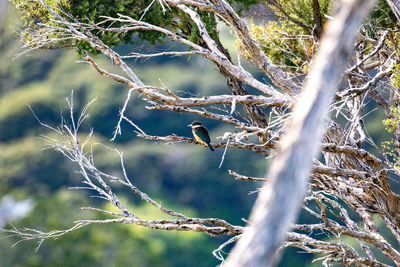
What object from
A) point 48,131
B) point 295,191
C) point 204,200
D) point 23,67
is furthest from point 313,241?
point 23,67

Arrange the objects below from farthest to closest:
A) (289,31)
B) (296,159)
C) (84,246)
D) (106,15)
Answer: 1. (84,246)
2. (289,31)
3. (106,15)
4. (296,159)

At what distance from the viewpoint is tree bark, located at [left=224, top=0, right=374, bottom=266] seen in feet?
7.56

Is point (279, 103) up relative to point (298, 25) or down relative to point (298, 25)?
down

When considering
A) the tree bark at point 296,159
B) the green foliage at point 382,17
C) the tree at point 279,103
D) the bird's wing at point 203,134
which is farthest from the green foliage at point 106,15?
the tree bark at point 296,159

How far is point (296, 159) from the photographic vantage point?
2.39m

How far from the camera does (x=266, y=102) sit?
17.1 feet

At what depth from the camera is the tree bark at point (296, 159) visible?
2.30 metres

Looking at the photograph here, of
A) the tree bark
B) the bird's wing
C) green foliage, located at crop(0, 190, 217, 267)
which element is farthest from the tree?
green foliage, located at crop(0, 190, 217, 267)

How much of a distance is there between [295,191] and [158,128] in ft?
84.6

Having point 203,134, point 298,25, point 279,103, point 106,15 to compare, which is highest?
point 298,25

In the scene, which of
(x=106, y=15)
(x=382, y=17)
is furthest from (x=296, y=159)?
(x=382, y=17)

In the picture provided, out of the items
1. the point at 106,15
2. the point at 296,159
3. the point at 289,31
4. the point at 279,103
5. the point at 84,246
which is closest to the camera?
the point at 296,159

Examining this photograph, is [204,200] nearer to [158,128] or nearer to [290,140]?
[158,128]

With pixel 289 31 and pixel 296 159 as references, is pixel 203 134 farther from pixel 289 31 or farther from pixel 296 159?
pixel 296 159
